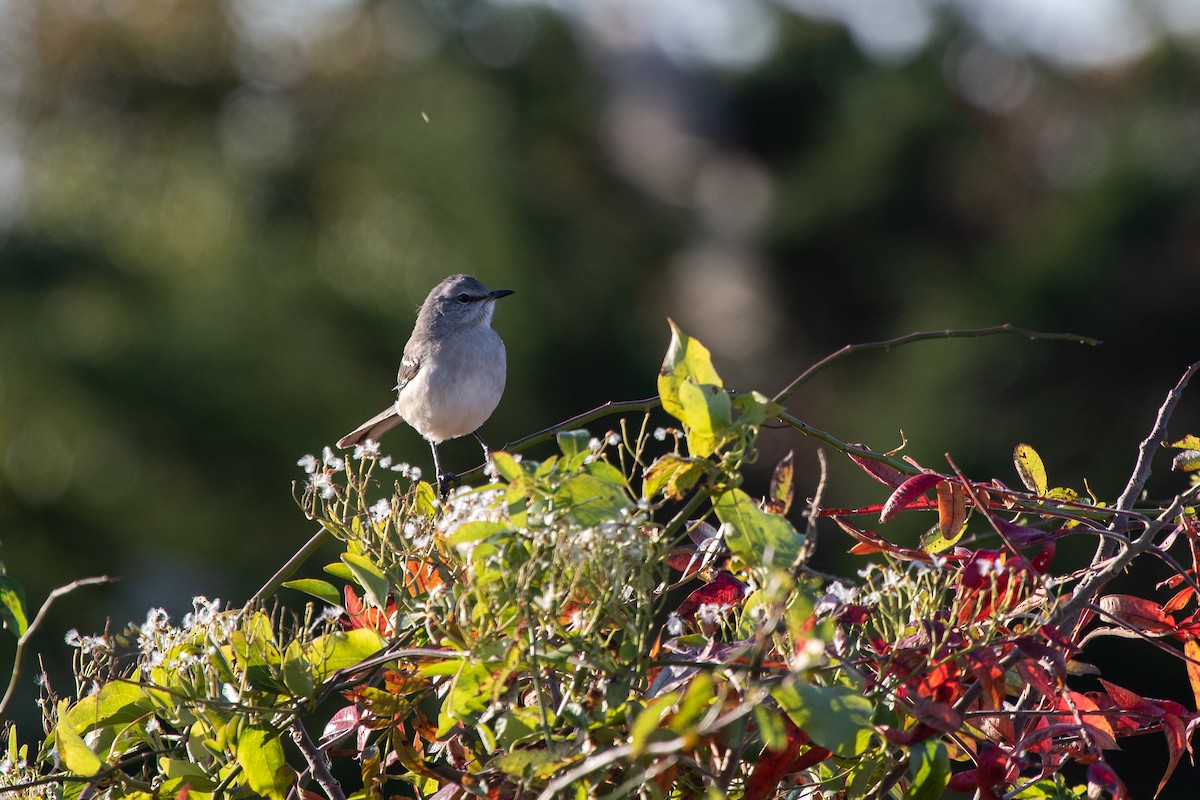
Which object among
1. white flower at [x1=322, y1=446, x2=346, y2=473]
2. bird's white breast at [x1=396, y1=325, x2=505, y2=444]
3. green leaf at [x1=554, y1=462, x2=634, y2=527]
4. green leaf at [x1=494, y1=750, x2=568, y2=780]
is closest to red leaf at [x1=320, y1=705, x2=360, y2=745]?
white flower at [x1=322, y1=446, x2=346, y2=473]

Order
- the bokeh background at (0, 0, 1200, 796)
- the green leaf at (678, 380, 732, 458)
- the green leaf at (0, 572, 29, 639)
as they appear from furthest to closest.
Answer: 1. the bokeh background at (0, 0, 1200, 796)
2. the green leaf at (0, 572, 29, 639)
3. the green leaf at (678, 380, 732, 458)

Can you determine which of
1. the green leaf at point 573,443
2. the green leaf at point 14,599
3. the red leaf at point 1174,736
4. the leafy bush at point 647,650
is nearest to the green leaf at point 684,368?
the leafy bush at point 647,650

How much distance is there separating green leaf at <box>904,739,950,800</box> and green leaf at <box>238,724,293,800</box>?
0.78 m

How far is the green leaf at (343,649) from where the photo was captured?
4.99ft

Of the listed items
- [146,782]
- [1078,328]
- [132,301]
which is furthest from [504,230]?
[146,782]

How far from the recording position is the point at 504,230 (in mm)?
9914

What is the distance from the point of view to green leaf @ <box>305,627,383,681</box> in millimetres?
1521

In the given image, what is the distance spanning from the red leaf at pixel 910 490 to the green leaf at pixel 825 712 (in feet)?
1.34

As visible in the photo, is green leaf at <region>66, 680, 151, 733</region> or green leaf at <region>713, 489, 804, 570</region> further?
green leaf at <region>66, 680, 151, 733</region>

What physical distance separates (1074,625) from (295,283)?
8314 millimetres

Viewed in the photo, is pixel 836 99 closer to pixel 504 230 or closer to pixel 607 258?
pixel 607 258

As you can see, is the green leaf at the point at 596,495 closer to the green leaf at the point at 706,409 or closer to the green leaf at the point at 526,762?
the green leaf at the point at 706,409

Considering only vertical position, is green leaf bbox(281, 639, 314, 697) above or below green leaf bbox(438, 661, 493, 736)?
below

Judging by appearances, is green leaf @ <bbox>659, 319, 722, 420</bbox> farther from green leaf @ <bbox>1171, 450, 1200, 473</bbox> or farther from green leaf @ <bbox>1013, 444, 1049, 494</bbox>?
green leaf @ <bbox>1171, 450, 1200, 473</bbox>
